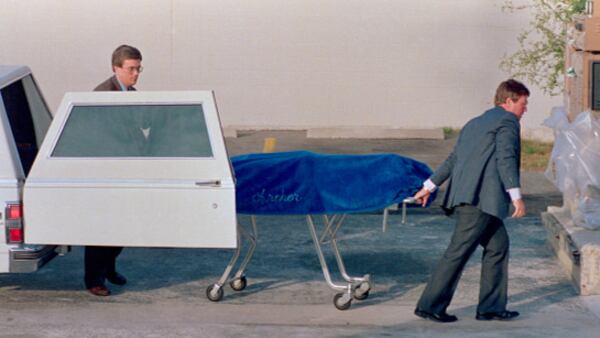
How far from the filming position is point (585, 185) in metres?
8.96

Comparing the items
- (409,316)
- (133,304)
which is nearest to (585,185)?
(409,316)

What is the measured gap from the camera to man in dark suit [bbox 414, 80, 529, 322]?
754 cm

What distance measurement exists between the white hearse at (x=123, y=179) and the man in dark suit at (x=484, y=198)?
141cm

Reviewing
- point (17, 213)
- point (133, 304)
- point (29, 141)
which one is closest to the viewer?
point (17, 213)

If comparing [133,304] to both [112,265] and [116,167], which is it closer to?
[112,265]

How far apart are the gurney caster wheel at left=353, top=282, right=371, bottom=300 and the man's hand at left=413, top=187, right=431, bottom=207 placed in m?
0.83

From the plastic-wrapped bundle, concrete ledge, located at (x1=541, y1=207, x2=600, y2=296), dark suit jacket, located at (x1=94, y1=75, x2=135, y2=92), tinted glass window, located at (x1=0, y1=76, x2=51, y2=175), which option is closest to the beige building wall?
concrete ledge, located at (x1=541, y1=207, x2=600, y2=296)

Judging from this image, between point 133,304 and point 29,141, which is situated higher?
point 29,141

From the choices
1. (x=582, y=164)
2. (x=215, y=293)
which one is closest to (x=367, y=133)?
(x=582, y=164)

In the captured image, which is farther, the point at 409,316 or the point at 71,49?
the point at 71,49

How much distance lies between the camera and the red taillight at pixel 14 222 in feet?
25.2

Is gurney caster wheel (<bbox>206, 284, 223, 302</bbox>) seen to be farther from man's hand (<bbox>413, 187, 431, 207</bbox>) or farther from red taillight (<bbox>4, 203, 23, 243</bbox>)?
man's hand (<bbox>413, 187, 431, 207</bbox>)

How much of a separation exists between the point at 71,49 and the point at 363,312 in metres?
11.6

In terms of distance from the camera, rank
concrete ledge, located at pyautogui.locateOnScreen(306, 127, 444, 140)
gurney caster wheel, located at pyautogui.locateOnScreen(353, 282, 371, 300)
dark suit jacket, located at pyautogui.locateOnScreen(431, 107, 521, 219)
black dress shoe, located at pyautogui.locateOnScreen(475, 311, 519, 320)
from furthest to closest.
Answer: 1. concrete ledge, located at pyautogui.locateOnScreen(306, 127, 444, 140)
2. gurney caster wheel, located at pyautogui.locateOnScreen(353, 282, 371, 300)
3. black dress shoe, located at pyautogui.locateOnScreen(475, 311, 519, 320)
4. dark suit jacket, located at pyautogui.locateOnScreen(431, 107, 521, 219)
